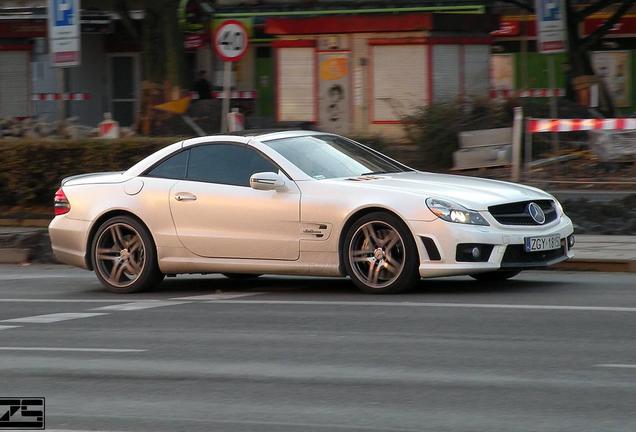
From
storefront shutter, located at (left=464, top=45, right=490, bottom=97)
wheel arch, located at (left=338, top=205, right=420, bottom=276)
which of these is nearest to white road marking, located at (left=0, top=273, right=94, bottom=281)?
wheel arch, located at (left=338, top=205, right=420, bottom=276)

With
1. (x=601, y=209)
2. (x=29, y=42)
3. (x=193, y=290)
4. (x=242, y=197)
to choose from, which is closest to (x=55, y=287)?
(x=193, y=290)

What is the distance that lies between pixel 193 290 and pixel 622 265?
4127 mm

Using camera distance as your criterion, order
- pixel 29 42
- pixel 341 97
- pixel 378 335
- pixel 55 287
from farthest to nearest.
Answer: pixel 29 42, pixel 341 97, pixel 55 287, pixel 378 335

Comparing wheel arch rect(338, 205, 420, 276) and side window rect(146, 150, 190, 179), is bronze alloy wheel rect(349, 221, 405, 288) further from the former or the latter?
side window rect(146, 150, 190, 179)

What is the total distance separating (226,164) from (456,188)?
7.10 ft

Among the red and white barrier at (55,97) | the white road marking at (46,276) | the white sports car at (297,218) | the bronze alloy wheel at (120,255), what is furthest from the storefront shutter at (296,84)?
the bronze alloy wheel at (120,255)

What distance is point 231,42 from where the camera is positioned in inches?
818

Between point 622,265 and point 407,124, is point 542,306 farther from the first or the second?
point 407,124

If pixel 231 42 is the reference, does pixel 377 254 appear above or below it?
below

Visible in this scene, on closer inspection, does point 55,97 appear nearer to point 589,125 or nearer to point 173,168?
point 589,125

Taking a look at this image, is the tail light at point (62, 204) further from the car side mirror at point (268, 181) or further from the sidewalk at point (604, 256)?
the sidewalk at point (604, 256)

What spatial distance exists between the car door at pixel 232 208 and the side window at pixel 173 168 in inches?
2.1

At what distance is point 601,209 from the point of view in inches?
656

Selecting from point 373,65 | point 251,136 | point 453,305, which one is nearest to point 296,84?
point 373,65
